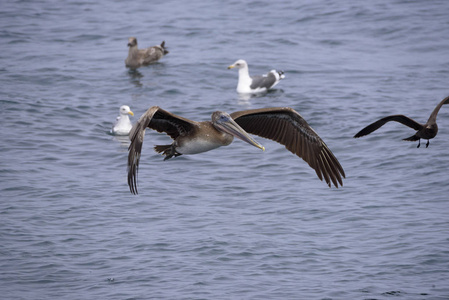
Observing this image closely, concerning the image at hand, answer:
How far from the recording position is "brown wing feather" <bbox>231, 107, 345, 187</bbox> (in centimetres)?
945

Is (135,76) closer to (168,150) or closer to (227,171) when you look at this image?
(227,171)

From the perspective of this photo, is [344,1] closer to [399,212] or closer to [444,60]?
[444,60]

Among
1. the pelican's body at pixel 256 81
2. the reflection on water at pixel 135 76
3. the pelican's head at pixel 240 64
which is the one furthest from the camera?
the reflection on water at pixel 135 76

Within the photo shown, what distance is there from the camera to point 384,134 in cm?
1511

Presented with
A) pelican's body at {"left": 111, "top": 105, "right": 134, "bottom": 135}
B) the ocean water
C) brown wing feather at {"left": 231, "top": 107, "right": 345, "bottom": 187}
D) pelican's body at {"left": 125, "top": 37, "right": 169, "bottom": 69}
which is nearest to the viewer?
brown wing feather at {"left": 231, "top": 107, "right": 345, "bottom": 187}

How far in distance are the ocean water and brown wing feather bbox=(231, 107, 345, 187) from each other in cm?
137

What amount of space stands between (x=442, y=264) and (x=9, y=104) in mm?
10356

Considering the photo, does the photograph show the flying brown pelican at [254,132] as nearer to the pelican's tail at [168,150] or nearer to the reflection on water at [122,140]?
the pelican's tail at [168,150]

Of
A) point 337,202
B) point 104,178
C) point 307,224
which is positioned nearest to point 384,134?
point 337,202

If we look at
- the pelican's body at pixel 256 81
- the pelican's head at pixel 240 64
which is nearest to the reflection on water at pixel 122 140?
the pelican's body at pixel 256 81

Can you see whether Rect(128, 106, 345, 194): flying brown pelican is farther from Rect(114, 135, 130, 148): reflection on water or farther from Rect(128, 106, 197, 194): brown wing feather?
Rect(114, 135, 130, 148): reflection on water

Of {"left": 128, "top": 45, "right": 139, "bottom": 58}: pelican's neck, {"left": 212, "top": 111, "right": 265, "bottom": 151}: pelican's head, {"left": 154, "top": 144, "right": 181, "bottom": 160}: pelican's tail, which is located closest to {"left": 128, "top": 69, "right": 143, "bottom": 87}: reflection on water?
{"left": 128, "top": 45, "right": 139, "bottom": 58}: pelican's neck

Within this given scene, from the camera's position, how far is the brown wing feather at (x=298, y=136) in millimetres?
9453

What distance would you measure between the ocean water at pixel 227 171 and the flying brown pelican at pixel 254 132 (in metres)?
1.44
